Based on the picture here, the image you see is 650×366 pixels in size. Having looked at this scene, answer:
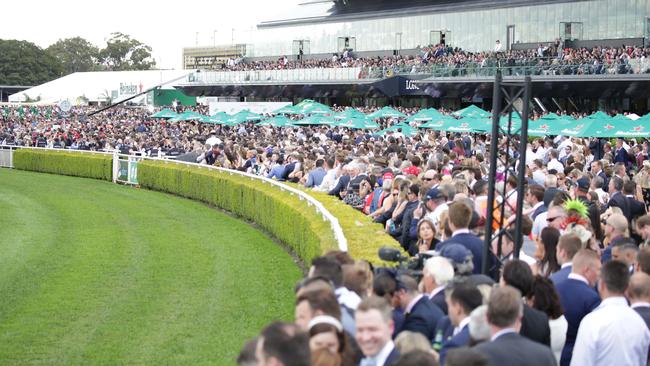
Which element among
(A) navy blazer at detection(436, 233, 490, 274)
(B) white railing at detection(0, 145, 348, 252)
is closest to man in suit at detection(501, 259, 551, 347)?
(A) navy blazer at detection(436, 233, 490, 274)

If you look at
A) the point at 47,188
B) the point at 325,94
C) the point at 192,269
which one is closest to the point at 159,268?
the point at 192,269

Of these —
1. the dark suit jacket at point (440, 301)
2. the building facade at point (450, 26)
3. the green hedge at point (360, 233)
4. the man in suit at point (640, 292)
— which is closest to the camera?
the man in suit at point (640, 292)

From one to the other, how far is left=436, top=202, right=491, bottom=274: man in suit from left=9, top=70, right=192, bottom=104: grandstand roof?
303ft

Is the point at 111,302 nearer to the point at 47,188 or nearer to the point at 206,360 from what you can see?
the point at 206,360

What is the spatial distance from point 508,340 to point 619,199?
8256mm

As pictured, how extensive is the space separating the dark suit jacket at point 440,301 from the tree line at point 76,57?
143010 millimetres

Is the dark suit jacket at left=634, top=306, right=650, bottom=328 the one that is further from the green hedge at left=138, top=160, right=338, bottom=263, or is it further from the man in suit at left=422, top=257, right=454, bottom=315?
the green hedge at left=138, top=160, right=338, bottom=263

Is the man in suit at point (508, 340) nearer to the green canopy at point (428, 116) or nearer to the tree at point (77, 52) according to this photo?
the green canopy at point (428, 116)

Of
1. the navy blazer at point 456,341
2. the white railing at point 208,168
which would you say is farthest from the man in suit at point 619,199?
the navy blazer at point 456,341

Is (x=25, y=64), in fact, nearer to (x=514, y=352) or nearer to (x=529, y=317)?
(x=529, y=317)

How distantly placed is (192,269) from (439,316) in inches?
416

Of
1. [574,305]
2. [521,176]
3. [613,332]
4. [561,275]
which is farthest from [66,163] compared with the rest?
[613,332]

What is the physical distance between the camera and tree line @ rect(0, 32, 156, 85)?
5650 inches

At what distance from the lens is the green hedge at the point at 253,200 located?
15.6m
